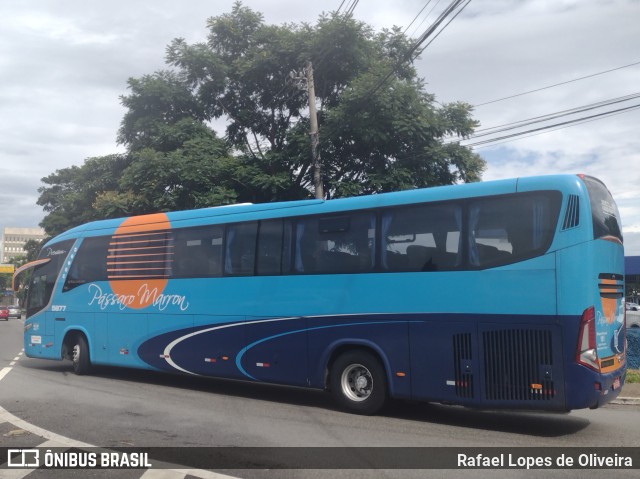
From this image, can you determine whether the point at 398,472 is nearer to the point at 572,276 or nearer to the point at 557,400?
the point at 557,400

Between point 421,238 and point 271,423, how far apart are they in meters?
3.39

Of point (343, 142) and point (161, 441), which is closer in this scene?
point (161, 441)

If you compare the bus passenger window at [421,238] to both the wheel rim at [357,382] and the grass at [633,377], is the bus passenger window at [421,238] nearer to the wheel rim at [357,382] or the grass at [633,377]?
the wheel rim at [357,382]

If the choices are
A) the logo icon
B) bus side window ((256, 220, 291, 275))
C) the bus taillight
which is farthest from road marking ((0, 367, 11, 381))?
the bus taillight

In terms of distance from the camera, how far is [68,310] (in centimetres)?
1478

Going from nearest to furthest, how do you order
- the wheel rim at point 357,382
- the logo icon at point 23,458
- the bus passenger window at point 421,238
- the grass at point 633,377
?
the logo icon at point 23,458 < the bus passenger window at point 421,238 < the wheel rim at point 357,382 < the grass at point 633,377

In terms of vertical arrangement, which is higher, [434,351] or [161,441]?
[434,351]

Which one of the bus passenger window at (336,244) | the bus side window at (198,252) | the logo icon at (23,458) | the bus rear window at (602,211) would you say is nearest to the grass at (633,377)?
the bus rear window at (602,211)

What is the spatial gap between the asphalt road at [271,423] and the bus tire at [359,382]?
0.21 m

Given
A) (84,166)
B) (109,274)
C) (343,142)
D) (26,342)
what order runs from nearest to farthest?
(109,274) < (26,342) < (343,142) < (84,166)

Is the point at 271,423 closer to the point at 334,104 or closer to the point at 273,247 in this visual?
the point at 273,247

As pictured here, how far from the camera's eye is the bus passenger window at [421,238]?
8.91m

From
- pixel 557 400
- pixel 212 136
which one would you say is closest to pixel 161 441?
pixel 557 400

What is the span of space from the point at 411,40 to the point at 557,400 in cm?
1586
